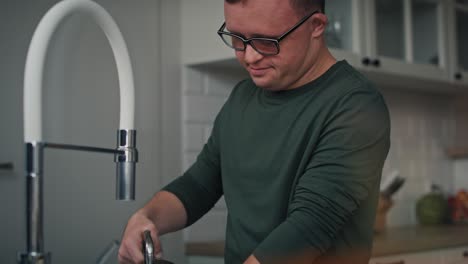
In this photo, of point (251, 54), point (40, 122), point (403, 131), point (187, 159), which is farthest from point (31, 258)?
point (403, 131)

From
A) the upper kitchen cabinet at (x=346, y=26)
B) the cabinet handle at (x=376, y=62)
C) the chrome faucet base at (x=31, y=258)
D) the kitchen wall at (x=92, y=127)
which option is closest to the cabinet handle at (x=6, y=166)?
the kitchen wall at (x=92, y=127)

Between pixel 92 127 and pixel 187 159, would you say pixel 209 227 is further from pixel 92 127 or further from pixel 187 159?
pixel 92 127

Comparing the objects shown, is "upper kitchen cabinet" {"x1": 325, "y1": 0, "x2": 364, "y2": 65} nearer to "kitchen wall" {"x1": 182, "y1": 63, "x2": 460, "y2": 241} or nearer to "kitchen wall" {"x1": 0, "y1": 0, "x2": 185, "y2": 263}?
"kitchen wall" {"x1": 182, "y1": 63, "x2": 460, "y2": 241}

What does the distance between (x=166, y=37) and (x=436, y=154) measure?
4.65 ft

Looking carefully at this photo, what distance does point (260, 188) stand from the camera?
836 millimetres

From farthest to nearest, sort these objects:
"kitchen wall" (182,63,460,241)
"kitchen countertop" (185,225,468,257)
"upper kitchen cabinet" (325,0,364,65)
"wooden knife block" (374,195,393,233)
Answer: "wooden knife block" (374,195,393,233), "upper kitchen cabinet" (325,0,364,65), "kitchen wall" (182,63,460,241), "kitchen countertop" (185,225,468,257)

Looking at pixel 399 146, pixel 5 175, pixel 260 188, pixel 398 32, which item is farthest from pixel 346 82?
pixel 399 146

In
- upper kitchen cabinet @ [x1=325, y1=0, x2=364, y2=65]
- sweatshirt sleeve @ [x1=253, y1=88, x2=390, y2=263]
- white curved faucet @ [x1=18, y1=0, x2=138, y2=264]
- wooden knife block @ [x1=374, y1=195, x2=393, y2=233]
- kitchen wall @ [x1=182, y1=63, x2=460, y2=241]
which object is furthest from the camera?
wooden knife block @ [x1=374, y1=195, x2=393, y2=233]

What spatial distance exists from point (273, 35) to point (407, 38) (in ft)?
5.14

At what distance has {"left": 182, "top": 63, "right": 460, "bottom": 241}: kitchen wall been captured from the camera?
1780 millimetres

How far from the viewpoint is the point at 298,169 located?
0.79m

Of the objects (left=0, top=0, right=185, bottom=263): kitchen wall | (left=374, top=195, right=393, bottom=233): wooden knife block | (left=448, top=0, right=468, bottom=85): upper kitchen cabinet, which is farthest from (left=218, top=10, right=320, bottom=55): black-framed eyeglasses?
(left=448, top=0, right=468, bottom=85): upper kitchen cabinet

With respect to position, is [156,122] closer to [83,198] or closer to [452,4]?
[83,198]

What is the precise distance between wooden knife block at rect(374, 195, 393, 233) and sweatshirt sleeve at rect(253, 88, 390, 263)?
151cm
